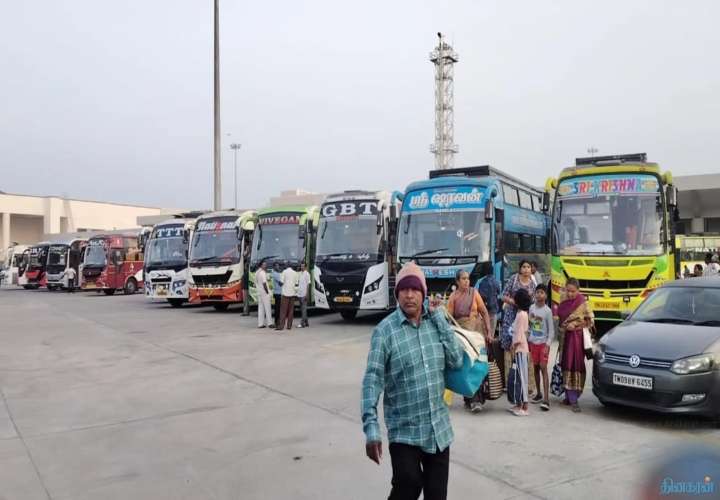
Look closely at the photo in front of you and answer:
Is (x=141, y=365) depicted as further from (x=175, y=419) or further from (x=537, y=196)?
(x=537, y=196)

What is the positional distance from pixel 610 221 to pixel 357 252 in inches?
254

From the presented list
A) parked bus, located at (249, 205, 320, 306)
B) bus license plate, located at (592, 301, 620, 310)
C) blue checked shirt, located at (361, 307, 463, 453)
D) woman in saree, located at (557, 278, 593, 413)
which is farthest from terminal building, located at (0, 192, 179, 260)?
blue checked shirt, located at (361, 307, 463, 453)

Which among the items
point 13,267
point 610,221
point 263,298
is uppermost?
point 610,221

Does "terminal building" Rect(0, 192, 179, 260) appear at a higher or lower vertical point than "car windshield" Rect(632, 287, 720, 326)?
higher

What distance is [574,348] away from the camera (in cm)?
759

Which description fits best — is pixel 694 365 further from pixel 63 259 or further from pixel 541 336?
pixel 63 259

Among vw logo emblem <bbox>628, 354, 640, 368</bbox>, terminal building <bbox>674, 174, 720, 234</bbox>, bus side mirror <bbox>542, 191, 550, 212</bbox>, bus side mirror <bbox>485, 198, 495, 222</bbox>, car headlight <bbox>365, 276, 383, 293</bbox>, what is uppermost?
terminal building <bbox>674, 174, 720, 234</bbox>

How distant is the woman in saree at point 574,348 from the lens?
755 centimetres

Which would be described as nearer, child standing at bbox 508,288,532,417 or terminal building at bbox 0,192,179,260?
child standing at bbox 508,288,532,417

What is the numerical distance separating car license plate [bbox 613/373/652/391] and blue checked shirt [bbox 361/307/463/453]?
4.14 metres

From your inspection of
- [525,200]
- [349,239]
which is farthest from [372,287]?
[525,200]

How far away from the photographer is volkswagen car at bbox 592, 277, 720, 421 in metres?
6.62

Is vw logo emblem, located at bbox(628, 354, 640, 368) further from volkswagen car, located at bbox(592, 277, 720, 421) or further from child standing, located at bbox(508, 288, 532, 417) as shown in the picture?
child standing, located at bbox(508, 288, 532, 417)

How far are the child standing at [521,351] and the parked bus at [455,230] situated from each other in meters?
6.18
